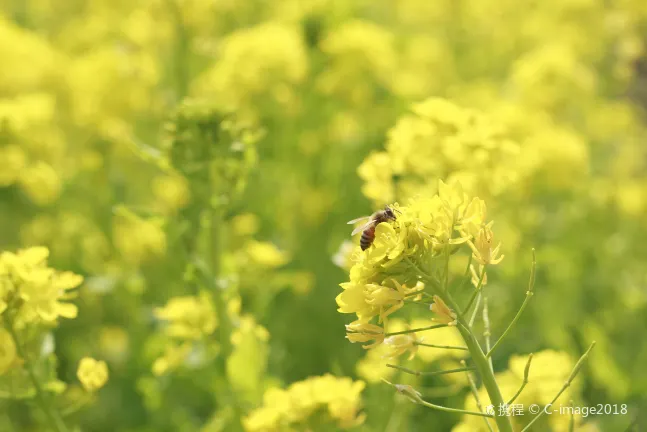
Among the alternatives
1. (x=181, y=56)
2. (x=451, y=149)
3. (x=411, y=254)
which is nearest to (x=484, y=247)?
(x=411, y=254)

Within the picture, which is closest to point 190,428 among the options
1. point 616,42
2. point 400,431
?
point 400,431

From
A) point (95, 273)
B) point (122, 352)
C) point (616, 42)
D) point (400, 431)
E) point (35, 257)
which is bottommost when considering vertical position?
point (400, 431)

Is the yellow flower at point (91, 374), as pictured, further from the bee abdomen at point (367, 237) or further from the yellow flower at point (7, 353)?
the bee abdomen at point (367, 237)

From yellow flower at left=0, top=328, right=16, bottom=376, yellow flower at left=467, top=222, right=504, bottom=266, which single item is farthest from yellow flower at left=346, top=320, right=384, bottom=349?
yellow flower at left=0, top=328, right=16, bottom=376

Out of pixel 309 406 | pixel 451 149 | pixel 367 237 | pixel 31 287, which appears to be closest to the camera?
pixel 367 237

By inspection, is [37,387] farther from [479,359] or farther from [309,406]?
[479,359]

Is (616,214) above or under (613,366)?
above

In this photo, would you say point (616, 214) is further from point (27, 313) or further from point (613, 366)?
point (27, 313)
